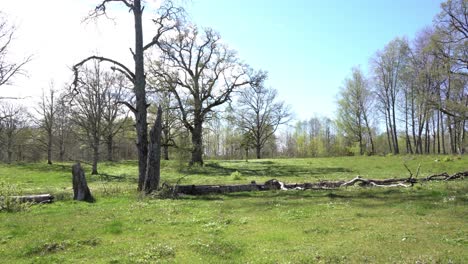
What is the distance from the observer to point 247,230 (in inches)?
368

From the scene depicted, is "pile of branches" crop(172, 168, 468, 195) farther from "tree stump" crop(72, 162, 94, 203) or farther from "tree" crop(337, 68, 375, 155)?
"tree" crop(337, 68, 375, 155)

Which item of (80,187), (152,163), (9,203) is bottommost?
(9,203)

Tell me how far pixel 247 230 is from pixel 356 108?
59.3m

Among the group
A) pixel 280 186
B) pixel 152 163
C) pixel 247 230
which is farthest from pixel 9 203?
pixel 280 186

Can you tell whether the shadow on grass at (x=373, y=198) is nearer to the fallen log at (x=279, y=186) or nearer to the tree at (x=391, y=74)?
the fallen log at (x=279, y=186)

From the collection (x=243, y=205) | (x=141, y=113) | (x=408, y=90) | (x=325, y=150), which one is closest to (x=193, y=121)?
(x=141, y=113)

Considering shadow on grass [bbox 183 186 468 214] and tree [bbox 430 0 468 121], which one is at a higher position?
tree [bbox 430 0 468 121]

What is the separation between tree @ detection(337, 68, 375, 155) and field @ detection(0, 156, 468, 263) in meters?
50.3

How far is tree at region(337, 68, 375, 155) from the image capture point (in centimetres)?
6322

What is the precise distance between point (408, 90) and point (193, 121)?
33474 mm

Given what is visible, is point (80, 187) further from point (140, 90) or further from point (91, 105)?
point (91, 105)

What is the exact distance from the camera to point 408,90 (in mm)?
54344

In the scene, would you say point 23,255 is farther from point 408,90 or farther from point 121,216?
point 408,90

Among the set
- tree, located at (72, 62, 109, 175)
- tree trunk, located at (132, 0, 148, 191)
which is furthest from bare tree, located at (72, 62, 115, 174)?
tree trunk, located at (132, 0, 148, 191)
